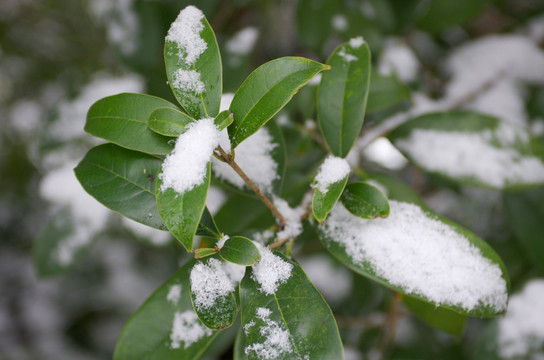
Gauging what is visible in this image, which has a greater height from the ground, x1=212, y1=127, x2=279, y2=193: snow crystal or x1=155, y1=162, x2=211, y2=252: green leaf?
x1=155, y1=162, x2=211, y2=252: green leaf

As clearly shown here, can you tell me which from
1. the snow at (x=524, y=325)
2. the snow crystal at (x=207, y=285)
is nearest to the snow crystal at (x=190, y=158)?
the snow crystal at (x=207, y=285)

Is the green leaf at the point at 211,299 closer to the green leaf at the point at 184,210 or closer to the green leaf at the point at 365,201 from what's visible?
the green leaf at the point at 184,210

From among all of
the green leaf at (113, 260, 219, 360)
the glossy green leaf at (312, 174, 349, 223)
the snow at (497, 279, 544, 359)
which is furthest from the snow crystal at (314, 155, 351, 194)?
the snow at (497, 279, 544, 359)

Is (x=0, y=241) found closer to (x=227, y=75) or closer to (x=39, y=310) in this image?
(x=39, y=310)

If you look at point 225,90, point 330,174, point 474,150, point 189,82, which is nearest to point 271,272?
point 330,174

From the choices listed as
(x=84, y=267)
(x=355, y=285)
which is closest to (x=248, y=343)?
(x=355, y=285)

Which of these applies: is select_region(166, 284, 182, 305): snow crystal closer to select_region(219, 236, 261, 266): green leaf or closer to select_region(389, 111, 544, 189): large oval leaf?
select_region(219, 236, 261, 266): green leaf
